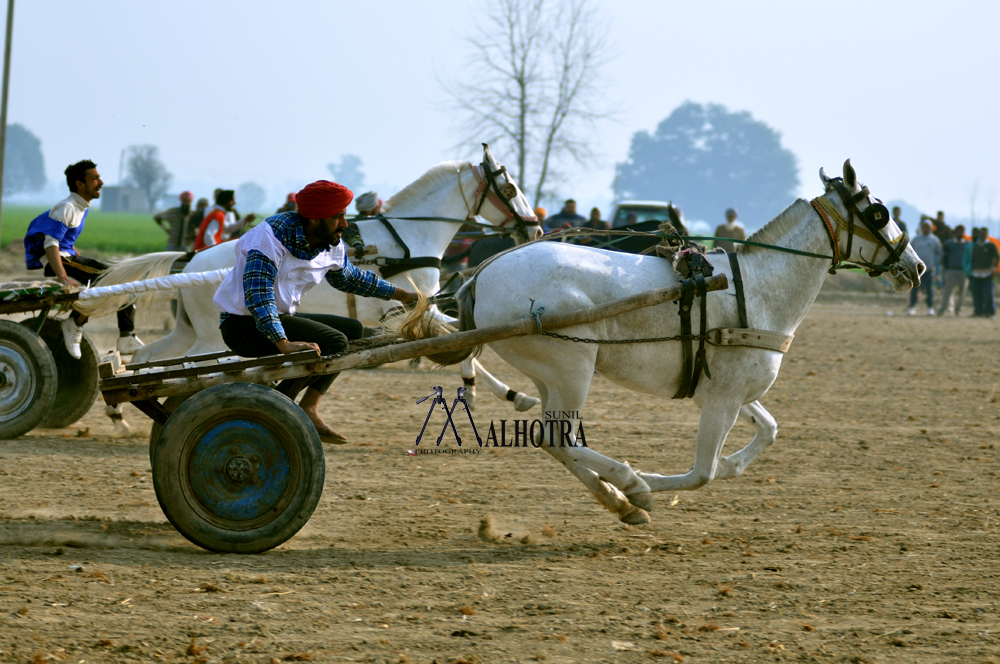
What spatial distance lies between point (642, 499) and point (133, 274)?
486 cm

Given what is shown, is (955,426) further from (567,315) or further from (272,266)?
(272,266)

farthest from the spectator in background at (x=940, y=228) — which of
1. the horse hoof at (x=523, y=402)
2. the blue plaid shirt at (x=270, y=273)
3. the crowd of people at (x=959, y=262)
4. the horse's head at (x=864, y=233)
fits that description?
the blue plaid shirt at (x=270, y=273)

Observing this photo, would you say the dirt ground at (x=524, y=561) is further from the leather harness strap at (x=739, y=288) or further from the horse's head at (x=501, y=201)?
the horse's head at (x=501, y=201)

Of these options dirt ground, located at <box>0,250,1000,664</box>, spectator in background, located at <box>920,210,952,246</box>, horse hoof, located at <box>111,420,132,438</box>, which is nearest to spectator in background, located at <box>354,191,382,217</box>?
dirt ground, located at <box>0,250,1000,664</box>

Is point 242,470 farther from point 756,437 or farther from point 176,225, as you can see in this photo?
point 176,225

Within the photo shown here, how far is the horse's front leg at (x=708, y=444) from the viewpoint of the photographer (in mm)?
5641

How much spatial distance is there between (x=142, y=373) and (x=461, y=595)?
81.2 inches

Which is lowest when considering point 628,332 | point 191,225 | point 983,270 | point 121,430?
point 121,430

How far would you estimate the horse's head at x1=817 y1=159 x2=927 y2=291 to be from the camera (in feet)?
19.2

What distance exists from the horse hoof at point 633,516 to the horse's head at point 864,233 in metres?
1.89

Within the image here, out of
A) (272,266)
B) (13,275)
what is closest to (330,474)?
(272,266)

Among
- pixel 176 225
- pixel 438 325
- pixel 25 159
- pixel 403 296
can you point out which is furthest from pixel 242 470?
pixel 25 159

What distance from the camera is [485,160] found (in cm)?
896

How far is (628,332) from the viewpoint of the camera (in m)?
5.61
